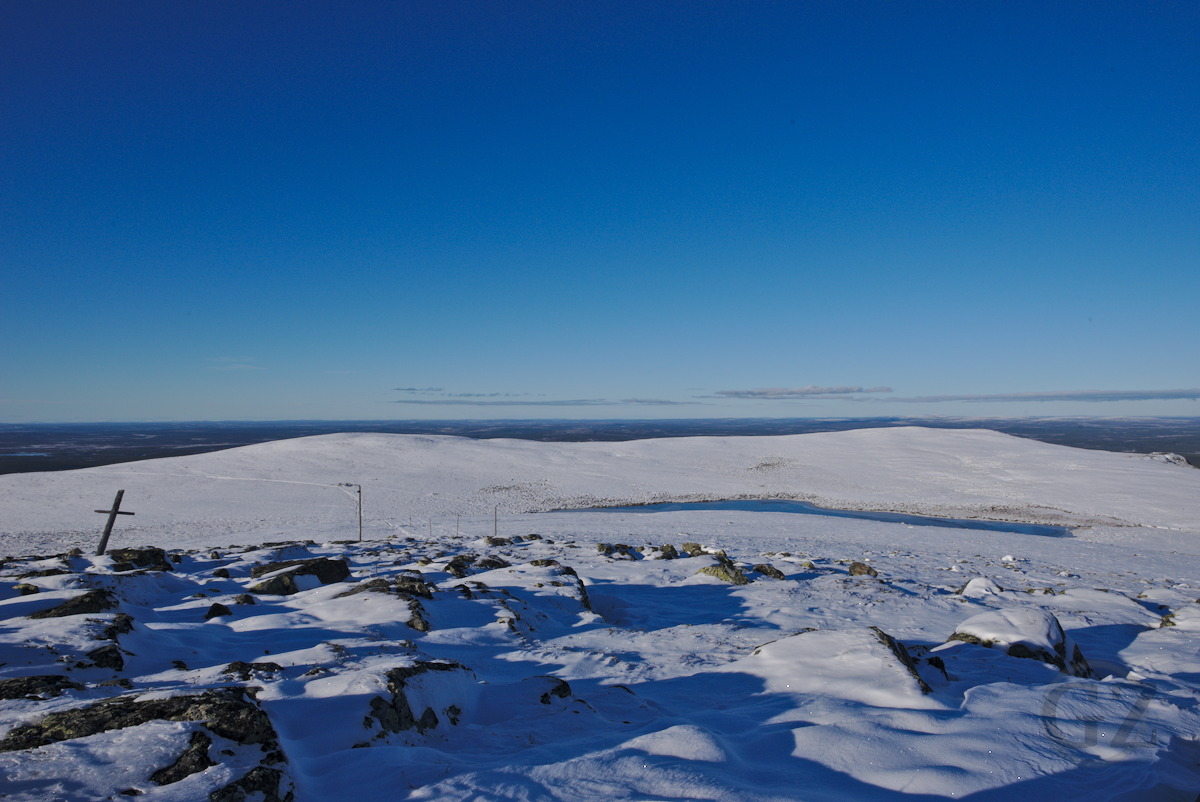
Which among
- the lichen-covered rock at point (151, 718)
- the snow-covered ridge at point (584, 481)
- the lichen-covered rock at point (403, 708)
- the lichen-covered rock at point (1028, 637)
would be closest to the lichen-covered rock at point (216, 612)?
the lichen-covered rock at point (403, 708)

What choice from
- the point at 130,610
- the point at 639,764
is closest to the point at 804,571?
the point at 639,764

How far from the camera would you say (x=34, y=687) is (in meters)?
5.04

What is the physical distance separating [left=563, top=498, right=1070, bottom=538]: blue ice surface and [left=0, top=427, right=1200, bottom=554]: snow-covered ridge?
1.24 m

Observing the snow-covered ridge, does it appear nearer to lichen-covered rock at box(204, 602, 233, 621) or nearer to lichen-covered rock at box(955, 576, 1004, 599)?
lichen-covered rock at box(204, 602, 233, 621)

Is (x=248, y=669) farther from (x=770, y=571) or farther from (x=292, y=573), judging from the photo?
(x=770, y=571)

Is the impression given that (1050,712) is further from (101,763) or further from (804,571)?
(804,571)

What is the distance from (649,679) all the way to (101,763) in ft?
20.0

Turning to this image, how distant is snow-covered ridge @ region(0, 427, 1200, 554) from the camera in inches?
1288

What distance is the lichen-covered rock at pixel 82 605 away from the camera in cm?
796

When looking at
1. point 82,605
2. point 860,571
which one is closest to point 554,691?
point 82,605

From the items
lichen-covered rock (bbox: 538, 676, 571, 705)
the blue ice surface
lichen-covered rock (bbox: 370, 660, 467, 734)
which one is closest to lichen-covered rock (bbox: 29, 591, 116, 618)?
lichen-covered rock (bbox: 370, 660, 467, 734)

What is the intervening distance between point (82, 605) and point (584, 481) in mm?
38229

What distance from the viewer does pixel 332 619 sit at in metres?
9.27

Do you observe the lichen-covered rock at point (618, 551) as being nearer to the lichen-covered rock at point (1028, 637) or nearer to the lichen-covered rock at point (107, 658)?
the lichen-covered rock at point (1028, 637)
